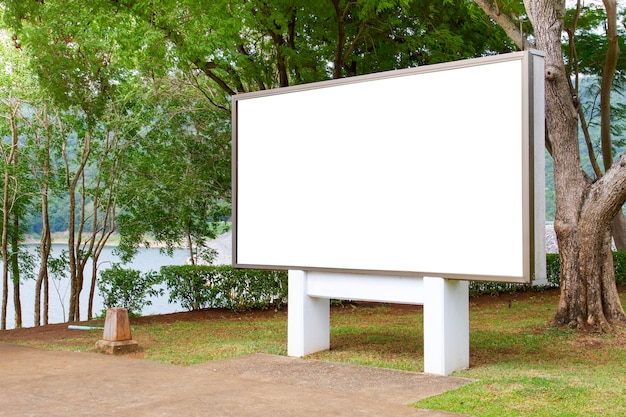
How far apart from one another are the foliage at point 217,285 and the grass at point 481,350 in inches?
18.6

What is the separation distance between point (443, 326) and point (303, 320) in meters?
2.00

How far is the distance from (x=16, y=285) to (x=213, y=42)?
30.6 feet

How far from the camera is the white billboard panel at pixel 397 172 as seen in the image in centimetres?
789

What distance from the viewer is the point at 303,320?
31.7 ft

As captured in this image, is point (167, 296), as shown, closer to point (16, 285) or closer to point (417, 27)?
point (16, 285)

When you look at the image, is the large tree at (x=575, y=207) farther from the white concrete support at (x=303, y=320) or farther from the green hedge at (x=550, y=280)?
the green hedge at (x=550, y=280)

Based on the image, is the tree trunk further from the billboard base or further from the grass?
the billboard base

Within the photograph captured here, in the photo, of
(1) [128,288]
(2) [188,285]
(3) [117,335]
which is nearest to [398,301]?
(3) [117,335]

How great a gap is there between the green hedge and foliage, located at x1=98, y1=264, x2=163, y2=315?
23.0ft

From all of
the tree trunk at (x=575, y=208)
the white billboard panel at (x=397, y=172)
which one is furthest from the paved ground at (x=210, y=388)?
the tree trunk at (x=575, y=208)

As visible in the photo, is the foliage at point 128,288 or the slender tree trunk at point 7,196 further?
the slender tree trunk at point 7,196

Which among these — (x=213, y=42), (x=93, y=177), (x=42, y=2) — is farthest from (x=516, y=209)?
(x=93, y=177)

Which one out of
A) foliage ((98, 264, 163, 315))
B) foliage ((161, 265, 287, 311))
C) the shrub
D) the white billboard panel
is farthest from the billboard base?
foliage ((98, 264, 163, 315))

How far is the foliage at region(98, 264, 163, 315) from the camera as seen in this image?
15.1 metres
